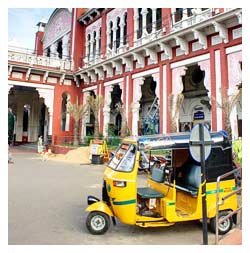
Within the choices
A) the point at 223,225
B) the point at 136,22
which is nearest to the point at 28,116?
the point at 136,22

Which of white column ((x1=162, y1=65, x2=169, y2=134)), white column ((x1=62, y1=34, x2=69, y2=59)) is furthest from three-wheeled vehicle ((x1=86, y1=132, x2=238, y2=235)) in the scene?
white column ((x1=62, y1=34, x2=69, y2=59))

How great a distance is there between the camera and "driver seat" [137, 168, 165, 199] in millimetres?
4781

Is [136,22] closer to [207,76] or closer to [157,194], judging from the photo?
[207,76]

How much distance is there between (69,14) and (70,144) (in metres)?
12.1

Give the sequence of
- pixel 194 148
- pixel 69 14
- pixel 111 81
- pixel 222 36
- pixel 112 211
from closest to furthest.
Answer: pixel 194 148
pixel 112 211
pixel 222 36
pixel 111 81
pixel 69 14

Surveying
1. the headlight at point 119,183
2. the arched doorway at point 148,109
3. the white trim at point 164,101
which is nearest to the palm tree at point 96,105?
the arched doorway at point 148,109

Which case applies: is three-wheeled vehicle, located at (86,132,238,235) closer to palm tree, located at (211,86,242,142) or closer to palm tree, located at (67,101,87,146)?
palm tree, located at (211,86,242,142)

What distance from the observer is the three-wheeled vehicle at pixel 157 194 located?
177 inches

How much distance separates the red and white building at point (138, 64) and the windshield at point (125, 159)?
316 inches

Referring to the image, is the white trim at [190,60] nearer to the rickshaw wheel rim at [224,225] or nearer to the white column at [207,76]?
the white column at [207,76]

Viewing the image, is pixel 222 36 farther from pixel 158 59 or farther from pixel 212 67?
pixel 158 59

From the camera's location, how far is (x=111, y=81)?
742 inches

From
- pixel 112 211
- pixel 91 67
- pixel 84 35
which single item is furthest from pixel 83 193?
pixel 84 35

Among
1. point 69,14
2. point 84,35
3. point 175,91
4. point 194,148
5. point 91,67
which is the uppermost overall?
point 69,14
